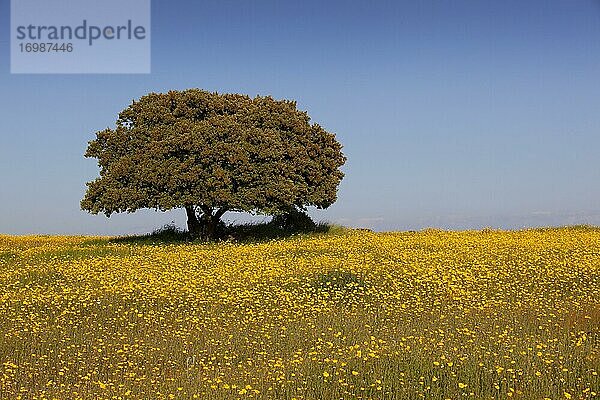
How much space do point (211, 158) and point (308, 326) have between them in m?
19.1

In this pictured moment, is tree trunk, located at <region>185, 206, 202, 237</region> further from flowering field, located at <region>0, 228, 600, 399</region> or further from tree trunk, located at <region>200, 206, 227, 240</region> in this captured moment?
flowering field, located at <region>0, 228, 600, 399</region>

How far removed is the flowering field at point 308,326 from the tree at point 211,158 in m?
7.64

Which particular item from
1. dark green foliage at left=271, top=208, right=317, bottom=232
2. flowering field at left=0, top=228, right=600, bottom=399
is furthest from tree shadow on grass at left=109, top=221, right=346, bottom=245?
flowering field at left=0, top=228, right=600, bottom=399

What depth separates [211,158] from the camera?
3272cm

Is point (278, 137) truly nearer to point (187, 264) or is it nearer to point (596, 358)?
point (187, 264)

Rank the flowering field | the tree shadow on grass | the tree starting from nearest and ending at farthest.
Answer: the flowering field < the tree < the tree shadow on grass

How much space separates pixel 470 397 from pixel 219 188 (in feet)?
76.5

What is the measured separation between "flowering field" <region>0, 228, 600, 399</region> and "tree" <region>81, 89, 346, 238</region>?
25.1 ft

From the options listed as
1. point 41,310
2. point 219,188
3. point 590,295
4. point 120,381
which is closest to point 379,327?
point 120,381

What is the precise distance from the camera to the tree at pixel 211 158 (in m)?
32.6

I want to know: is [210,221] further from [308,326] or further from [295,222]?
[308,326]

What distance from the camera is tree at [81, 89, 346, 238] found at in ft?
107

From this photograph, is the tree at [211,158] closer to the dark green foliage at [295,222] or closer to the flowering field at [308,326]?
the dark green foliage at [295,222]

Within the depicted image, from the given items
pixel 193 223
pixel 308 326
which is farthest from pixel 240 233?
pixel 308 326
